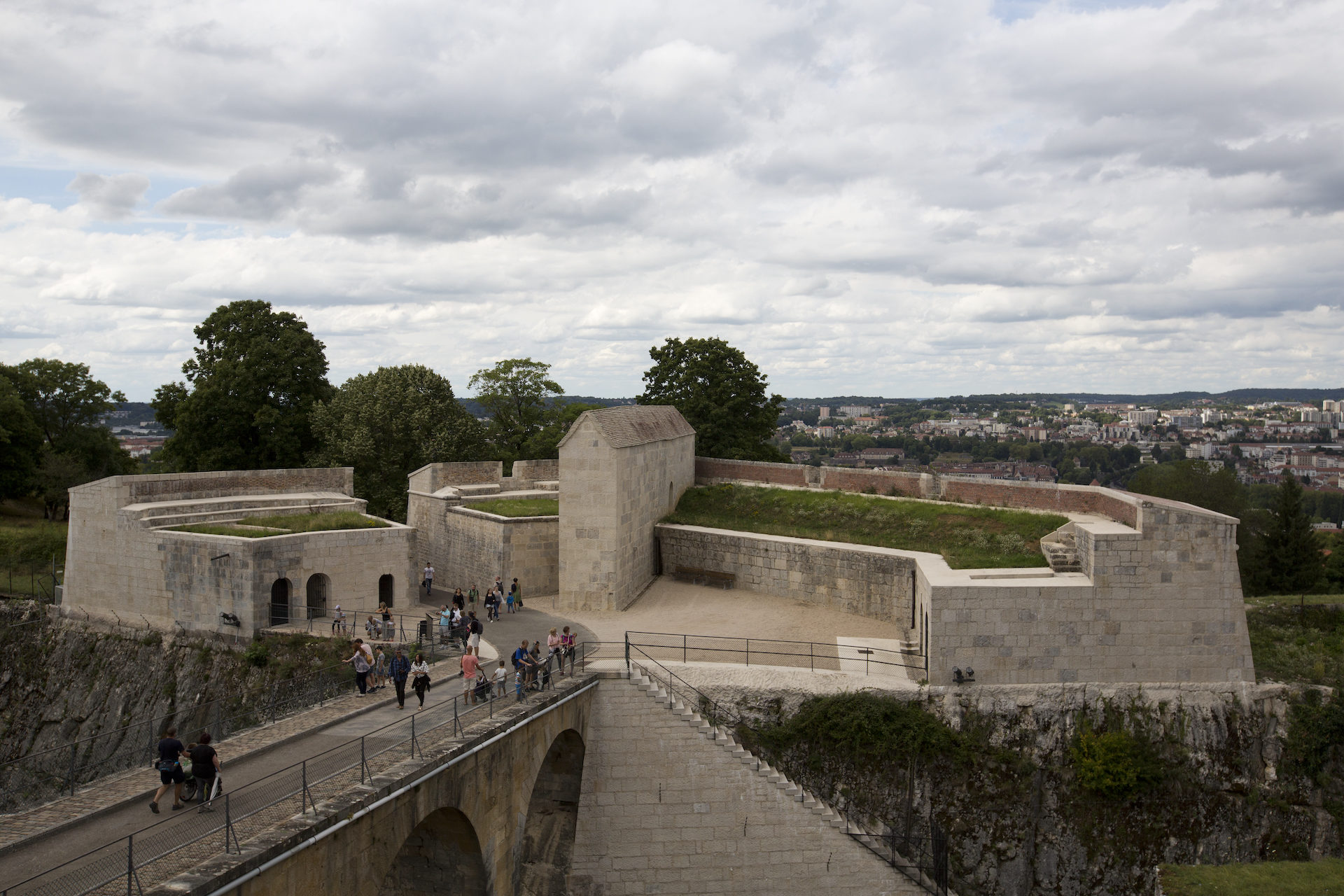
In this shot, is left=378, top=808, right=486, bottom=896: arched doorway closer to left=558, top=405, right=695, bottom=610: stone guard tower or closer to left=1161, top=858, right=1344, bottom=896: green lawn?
left=558, top=405, right=695, bottom=610: stone guard tower

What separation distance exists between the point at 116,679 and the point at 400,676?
12.9 meters

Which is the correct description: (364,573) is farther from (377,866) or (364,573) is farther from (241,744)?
(377,866)

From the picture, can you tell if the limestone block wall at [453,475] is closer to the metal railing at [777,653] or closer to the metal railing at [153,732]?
the metal railing at [153,732]

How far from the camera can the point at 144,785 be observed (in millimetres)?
11828

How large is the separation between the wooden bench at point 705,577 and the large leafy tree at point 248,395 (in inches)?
756

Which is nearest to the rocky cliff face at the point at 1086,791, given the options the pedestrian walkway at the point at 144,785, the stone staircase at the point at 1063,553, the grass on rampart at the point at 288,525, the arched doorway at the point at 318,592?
the stone staircase at the point at 1063,553

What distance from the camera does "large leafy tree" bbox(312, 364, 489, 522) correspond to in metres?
36.3

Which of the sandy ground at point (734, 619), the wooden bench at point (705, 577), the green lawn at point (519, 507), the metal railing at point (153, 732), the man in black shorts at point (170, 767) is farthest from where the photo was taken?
the green lawn at point (519, 507)

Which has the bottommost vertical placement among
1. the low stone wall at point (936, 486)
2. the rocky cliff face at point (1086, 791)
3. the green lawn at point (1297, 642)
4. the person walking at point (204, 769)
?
the rocky cliff face at point (1086, 791)

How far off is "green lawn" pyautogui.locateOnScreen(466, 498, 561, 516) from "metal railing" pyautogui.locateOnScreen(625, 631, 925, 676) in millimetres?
7684

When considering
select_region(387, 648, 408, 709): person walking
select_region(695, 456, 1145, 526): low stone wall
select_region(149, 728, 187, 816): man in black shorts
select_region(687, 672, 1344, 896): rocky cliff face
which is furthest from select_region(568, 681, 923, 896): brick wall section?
select_region(695, 456, 1145, 526): low stone wall

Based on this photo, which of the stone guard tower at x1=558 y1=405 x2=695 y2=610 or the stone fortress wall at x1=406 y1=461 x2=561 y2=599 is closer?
the stone guard tower at x1=558 y1=405 x2=695 y2=610

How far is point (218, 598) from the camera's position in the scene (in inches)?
900

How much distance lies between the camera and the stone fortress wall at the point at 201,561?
22750 mm
